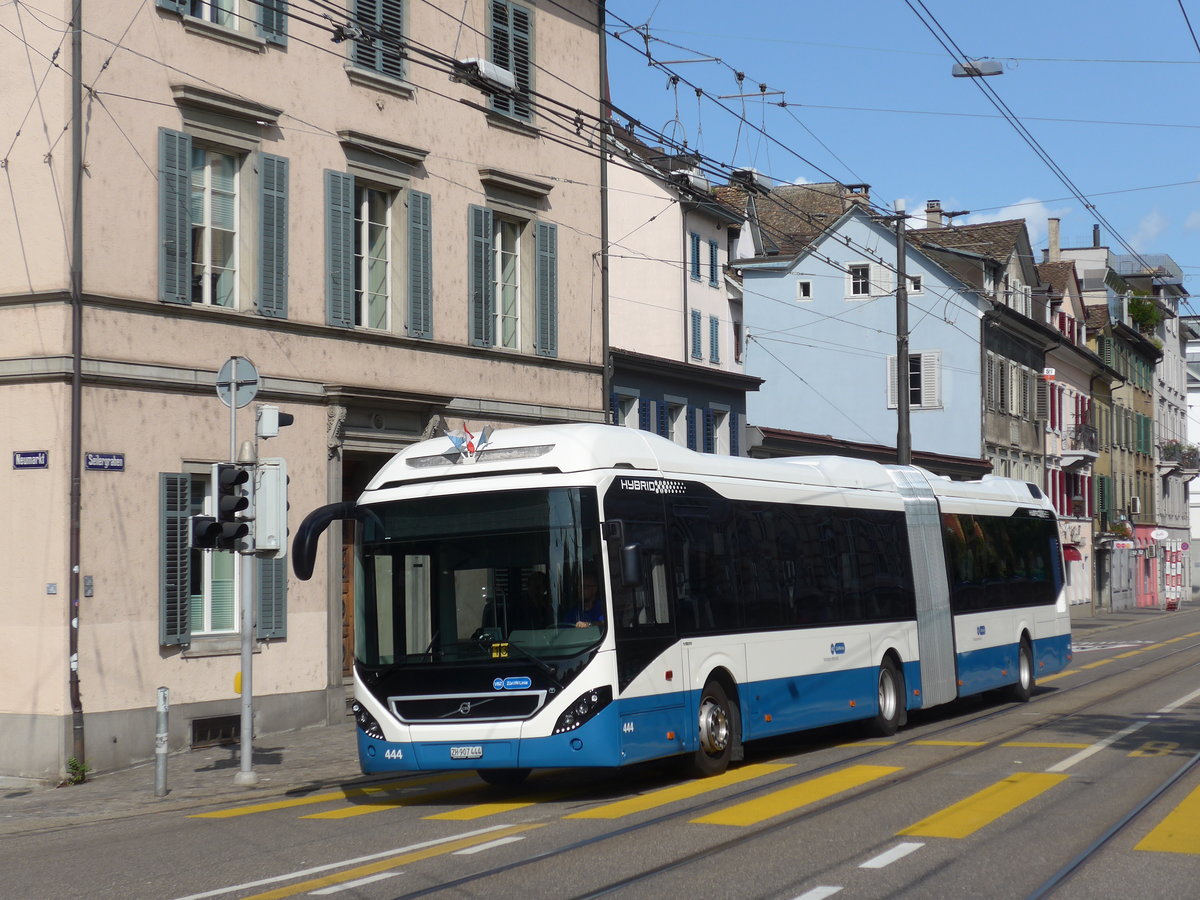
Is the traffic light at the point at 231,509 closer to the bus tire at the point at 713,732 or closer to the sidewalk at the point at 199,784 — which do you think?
the sidewalk at the point at 199,784

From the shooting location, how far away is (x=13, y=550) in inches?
692

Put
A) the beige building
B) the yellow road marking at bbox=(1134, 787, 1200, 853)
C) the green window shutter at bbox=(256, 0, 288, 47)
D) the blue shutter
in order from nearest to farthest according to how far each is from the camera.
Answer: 1. the yellow road marking at bbox=(1134, 787, 1200, 853)
2. the beige building
3. the green window shutter at bbox=(256, 0, 288, 47)
4. the blue shutter

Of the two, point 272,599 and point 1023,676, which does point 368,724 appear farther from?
point 1023,676

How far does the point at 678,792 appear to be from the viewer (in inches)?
535

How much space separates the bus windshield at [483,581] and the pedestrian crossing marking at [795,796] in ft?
5.81

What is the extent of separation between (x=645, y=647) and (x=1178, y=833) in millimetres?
4420

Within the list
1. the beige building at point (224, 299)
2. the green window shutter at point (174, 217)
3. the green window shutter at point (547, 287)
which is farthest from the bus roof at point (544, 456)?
the green window shutter at point (547, 287)

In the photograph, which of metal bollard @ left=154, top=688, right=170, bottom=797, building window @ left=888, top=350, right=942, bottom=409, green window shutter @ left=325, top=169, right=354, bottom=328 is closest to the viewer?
metal bollard @ left=154, top=688, right=170, bottom=797

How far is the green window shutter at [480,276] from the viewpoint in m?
24.0

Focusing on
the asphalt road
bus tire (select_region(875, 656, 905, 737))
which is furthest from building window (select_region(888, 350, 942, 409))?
the asphalt road

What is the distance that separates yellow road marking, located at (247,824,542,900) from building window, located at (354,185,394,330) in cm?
1172

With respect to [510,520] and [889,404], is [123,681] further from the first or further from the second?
[889,404]

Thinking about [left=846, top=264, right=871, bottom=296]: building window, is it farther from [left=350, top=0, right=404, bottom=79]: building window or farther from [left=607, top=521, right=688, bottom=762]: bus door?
[left=607, top=521, right=688, bottom=762]: bus door

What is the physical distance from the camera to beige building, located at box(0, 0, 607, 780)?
17.7 m
